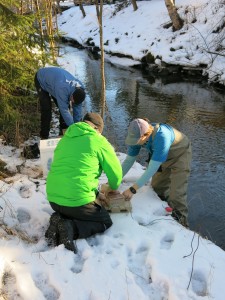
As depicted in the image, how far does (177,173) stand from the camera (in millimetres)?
4316

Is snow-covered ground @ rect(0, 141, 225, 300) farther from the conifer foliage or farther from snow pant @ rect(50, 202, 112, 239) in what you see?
the conifer foliage

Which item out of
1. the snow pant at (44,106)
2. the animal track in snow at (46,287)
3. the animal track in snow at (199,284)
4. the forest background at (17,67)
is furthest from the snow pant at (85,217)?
the forest background at (17,67)

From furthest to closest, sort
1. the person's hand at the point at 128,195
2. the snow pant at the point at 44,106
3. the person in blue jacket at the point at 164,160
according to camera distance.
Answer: the snow pant at the point at 44,106
the person's hand at the point at 128,195
the person in blue jacket at the point at 164,160

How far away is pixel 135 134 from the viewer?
370 centimetres

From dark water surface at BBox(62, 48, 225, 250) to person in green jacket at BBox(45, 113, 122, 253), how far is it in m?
1.87

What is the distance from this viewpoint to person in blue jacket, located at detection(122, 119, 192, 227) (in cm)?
377

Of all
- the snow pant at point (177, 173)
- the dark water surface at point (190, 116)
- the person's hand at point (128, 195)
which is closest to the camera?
the person's hand at point (128, 195)

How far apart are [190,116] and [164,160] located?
5592mm

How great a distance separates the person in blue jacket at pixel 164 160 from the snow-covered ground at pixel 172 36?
8.60 m

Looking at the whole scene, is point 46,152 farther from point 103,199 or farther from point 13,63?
point 13,63

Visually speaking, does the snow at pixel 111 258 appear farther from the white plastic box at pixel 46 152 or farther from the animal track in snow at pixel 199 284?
the white plastic box at pixel 46 152

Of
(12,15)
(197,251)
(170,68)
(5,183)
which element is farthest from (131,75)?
(197,251)

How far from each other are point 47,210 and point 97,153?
3.32ft

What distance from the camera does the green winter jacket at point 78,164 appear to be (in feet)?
10.7
